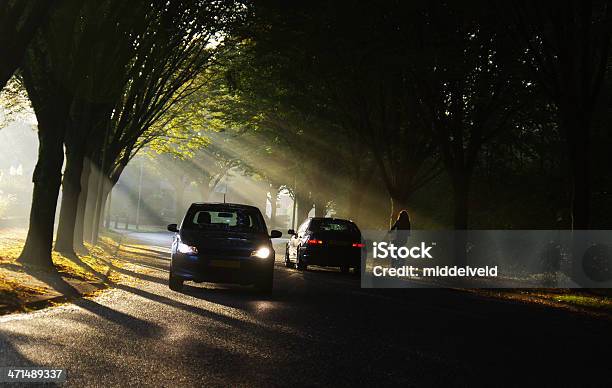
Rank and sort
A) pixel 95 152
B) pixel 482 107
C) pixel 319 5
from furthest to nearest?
1. pixel 95 152
2. pixel 482 107
3. pixel 319 5

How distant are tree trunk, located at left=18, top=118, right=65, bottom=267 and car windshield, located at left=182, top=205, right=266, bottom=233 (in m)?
3.41

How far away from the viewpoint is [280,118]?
117 ft

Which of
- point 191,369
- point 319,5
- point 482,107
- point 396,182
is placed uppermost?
point 319,5

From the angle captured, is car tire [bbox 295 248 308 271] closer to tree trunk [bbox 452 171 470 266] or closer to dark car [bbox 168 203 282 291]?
tree trunk [bbox 452 171 470 266]

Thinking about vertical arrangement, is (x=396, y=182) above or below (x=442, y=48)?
below

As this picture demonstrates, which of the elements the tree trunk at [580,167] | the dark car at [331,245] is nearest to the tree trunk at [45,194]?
the dark car at [331,245]

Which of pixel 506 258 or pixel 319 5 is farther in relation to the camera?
pixel 506 258

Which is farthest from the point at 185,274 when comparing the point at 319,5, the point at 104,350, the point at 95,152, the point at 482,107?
the point at 95,152

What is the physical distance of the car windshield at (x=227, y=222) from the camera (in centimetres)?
1523

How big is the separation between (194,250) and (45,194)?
4713 millimetres

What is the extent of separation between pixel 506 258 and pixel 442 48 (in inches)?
374

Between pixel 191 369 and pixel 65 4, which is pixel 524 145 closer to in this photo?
pixel 65 4

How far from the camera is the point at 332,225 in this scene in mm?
22984

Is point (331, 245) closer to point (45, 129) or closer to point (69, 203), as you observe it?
point (69, 203)
